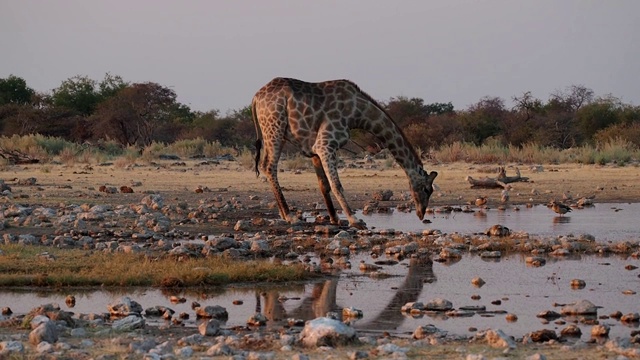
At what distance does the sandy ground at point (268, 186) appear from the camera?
18.5 metres

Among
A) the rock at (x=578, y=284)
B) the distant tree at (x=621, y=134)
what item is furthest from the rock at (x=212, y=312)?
the distant tree at (x=621, y=134)

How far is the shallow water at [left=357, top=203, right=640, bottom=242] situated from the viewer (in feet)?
45.0

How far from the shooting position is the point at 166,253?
10.8m

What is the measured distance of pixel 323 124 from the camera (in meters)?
14.4

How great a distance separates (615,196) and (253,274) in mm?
12019

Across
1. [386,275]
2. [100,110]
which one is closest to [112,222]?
[386,275]

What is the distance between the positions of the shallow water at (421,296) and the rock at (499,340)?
555mm

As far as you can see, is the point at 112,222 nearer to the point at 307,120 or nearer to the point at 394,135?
the point at 307,120

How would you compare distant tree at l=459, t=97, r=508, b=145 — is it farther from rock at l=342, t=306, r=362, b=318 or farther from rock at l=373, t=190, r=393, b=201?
rock at l=342, t=306, r=362, b=318

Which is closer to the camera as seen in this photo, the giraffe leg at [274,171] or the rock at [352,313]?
the rock at [352,313]

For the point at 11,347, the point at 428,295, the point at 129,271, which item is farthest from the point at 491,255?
the point at 11,347

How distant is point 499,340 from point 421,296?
236 centimetres

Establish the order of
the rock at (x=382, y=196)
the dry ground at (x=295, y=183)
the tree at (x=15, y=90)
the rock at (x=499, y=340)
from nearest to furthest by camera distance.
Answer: the rock at (x=499, y=340)
the rock at (x=382, y=196)
the dry ground at (x=295, y=183)
the tree at (x=15, y=90)

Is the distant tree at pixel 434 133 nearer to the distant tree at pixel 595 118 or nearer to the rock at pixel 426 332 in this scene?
the distant tree at pixel 595 118
